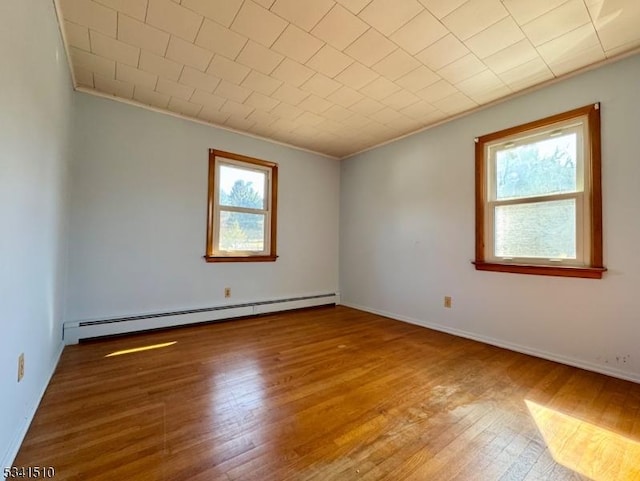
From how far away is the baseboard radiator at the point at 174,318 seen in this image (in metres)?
2.69

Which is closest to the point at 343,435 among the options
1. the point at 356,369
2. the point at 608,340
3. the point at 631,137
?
the point at 356,369

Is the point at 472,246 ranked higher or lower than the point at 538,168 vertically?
lower

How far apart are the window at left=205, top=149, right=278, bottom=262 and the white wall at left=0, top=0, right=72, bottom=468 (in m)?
1.52

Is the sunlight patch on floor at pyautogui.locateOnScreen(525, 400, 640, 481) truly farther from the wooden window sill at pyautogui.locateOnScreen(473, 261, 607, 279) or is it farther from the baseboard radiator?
the baseboard radiator

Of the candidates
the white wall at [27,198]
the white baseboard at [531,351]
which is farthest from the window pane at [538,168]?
the white wall at [27,198]

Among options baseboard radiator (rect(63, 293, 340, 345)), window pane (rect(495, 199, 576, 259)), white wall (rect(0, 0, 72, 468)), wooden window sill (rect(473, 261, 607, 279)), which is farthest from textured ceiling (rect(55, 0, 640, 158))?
baseboard radiator (rect(63, 293, 340, 345))

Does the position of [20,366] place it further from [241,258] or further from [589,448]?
[589,448]

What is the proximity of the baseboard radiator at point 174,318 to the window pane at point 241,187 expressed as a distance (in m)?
1.32

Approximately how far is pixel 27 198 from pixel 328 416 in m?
1.92

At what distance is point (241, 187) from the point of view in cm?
375

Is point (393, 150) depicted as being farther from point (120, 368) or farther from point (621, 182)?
point (120, 368)

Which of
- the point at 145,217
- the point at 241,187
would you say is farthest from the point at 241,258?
the point at 145,217

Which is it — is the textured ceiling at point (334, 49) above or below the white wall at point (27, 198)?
above

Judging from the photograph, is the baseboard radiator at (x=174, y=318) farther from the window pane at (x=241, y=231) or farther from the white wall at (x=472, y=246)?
the white wall at (x=472, y=246)
